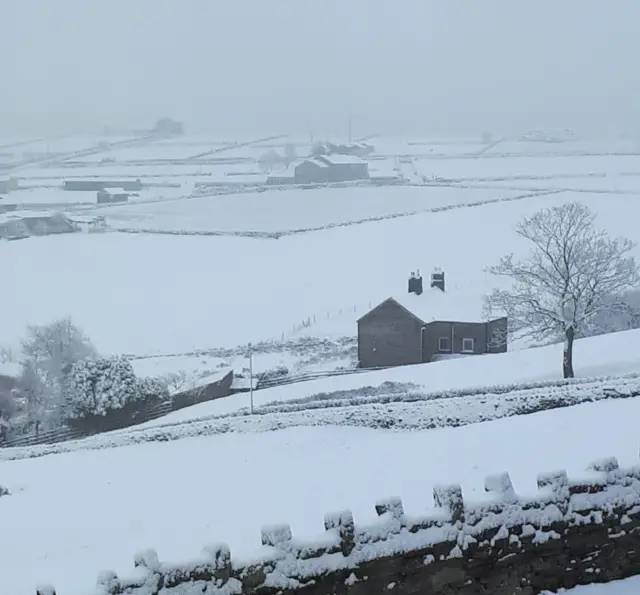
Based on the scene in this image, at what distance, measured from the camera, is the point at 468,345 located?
1680cm

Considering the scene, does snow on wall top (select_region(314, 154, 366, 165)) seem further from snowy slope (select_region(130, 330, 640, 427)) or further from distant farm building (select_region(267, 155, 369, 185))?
snowy slope (select_region(130, 330, 640, 427))

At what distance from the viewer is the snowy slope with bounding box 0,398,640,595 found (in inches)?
168

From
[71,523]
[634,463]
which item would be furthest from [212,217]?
[634,463]

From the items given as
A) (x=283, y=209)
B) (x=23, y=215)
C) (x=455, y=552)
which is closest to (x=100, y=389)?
(x=455, y=552)

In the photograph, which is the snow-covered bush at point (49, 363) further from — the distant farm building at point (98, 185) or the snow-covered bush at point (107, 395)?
the distant farm building at point (98, 185)

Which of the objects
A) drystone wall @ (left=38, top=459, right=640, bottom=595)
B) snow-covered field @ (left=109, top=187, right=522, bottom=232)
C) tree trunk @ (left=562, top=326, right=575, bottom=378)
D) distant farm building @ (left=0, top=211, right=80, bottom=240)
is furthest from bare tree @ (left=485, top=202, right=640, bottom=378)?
distant farm building @ (left=0, top=211, right=80, bottom=240)

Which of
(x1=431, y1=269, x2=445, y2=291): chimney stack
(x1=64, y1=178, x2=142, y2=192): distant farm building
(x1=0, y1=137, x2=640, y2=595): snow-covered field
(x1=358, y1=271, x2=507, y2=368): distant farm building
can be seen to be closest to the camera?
(x1=0, y1=137, x2=640, y2=595): snow-covered field

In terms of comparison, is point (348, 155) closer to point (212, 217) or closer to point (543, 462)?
point (212, 217)

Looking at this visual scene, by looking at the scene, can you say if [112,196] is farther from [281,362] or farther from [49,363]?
[281,362]

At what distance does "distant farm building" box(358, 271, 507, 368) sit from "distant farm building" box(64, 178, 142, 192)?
20056mm

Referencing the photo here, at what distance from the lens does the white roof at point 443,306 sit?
16.9m

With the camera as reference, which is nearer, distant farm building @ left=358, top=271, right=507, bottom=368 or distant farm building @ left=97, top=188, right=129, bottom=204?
distant farm building @ left=358, top=271, right=507, bottom=368

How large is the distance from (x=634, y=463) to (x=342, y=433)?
4.86 meters

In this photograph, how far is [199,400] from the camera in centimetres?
1498
